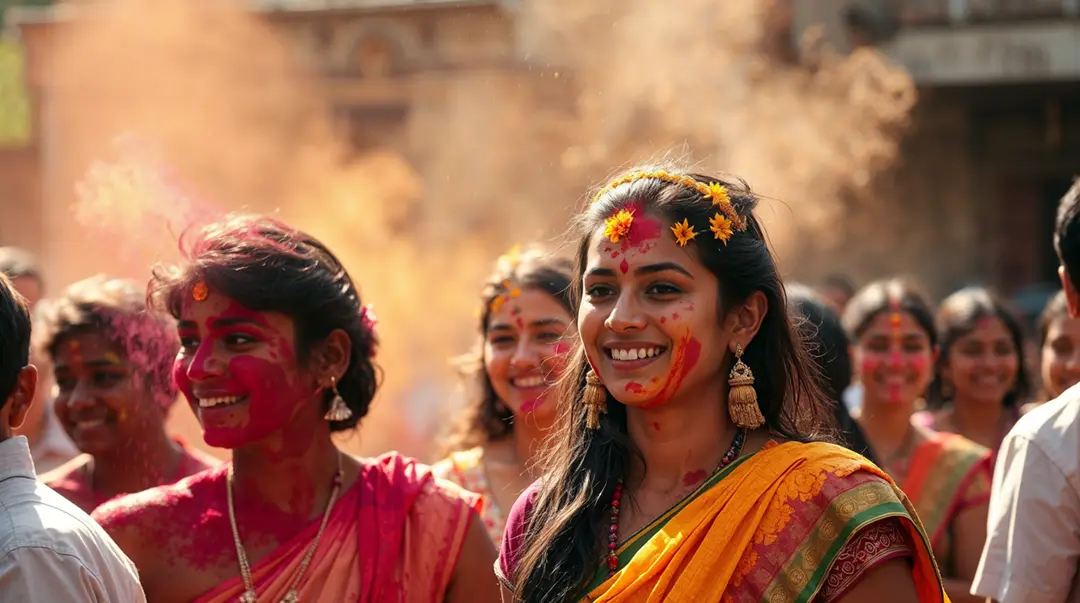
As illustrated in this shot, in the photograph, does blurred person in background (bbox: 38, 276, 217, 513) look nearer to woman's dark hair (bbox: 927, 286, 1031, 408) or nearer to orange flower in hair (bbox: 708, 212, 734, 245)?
orange flower in hair (bbox: 708, 212, 734, 245)

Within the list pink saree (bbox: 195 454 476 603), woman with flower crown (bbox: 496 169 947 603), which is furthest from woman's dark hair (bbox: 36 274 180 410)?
woman with flower crown (bbox: 496 169 947 603)

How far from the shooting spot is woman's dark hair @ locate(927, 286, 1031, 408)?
6.23 meters

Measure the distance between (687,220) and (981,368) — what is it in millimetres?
3620

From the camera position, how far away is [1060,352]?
543 cm

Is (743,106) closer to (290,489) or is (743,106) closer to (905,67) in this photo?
(905,67)

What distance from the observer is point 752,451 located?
9.68 feet

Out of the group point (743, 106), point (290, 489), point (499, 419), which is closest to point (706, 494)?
point (290, 489)

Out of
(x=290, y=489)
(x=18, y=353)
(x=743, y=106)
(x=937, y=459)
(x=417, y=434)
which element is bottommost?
(x=417, y=434)

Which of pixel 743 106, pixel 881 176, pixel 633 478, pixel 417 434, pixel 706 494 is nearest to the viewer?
pixel 706 494

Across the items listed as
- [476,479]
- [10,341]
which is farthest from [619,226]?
[476,479]

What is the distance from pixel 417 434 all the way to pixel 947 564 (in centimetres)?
553

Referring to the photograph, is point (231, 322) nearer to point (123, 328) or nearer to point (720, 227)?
point (123, 328)

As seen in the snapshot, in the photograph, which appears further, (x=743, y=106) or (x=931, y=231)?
(x=931, y=231)

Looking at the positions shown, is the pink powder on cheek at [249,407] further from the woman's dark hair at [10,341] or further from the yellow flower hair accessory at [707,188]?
the yellow flower hair accessory at [707,188]
